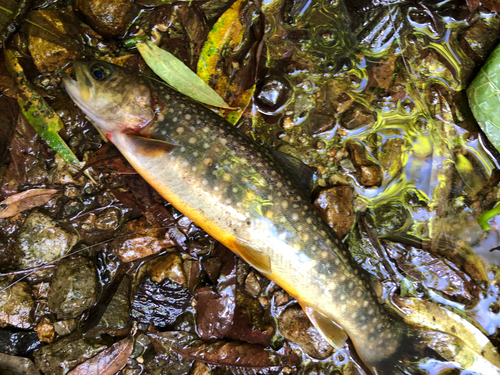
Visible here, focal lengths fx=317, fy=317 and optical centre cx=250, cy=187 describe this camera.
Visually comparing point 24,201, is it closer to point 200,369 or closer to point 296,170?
point 200,369

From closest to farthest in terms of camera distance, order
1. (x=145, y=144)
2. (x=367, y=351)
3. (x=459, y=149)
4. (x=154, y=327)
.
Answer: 1. (x=145, y=144)
2. (x=367, y=351)
3. (x=154, y=327)
4. (x=459, y=149)

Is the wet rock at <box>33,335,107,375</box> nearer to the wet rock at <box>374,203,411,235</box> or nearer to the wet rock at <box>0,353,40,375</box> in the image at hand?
the wet rock at <box>0,353,40,375</box>

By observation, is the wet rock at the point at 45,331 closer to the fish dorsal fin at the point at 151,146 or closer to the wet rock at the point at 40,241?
the wet rock at the point at 40,241

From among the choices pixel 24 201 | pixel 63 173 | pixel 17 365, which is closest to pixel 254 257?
pixel 63 173

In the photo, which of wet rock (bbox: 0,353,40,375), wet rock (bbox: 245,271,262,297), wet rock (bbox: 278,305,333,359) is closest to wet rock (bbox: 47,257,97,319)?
wet rock (bbox: 0,353,40,375)

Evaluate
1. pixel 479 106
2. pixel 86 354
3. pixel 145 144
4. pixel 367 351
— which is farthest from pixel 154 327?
pixel 479 106

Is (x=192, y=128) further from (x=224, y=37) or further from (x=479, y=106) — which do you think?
(x=479, y=106)
